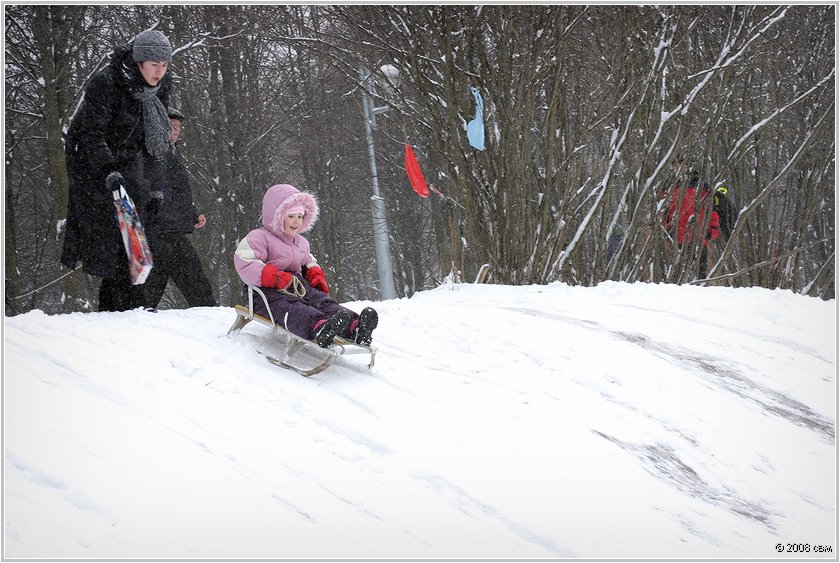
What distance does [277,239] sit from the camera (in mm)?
4785

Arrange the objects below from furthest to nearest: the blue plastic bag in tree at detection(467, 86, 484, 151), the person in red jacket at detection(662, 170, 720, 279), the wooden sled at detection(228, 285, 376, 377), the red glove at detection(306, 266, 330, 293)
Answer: the person in red jacket at detection(662, 170, 720, 279)
the blue plastic bag in tree at detection(467, 86, 484, 151)
the red glove at detection(306, 266, 330, 293)
the wooden sled at detection(228, 285, 376, 377)

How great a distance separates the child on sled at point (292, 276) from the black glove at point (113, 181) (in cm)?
79

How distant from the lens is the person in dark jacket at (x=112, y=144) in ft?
15.5

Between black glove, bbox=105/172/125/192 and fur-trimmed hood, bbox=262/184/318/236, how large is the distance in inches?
33.5

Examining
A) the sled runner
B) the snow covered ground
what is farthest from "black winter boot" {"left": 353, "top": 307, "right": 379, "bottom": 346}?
the sled runner

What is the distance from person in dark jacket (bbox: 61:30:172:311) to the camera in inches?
186

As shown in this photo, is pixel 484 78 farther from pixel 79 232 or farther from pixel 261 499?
pixel 261 499

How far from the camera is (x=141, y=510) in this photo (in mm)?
2695

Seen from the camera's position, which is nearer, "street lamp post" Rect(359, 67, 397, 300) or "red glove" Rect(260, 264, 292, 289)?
"red glove" Rect(260, 264, 292, 289)

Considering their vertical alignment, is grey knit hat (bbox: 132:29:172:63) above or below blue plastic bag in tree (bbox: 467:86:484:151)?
above

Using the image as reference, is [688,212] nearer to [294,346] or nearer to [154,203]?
[294,346]

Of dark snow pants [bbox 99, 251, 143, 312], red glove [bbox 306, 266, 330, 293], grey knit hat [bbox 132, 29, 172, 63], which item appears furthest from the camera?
dark snow pants [bbox 99, 251, 143, 312]

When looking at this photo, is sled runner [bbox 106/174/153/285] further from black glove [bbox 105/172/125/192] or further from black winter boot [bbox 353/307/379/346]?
black winter boot [bbox 353/307/379/346]

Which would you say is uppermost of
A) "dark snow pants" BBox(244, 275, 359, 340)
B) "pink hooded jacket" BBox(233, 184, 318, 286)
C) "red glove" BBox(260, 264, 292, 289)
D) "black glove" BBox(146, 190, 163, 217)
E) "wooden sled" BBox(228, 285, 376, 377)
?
"black glove" BBox(146, 190, 163, 217)
